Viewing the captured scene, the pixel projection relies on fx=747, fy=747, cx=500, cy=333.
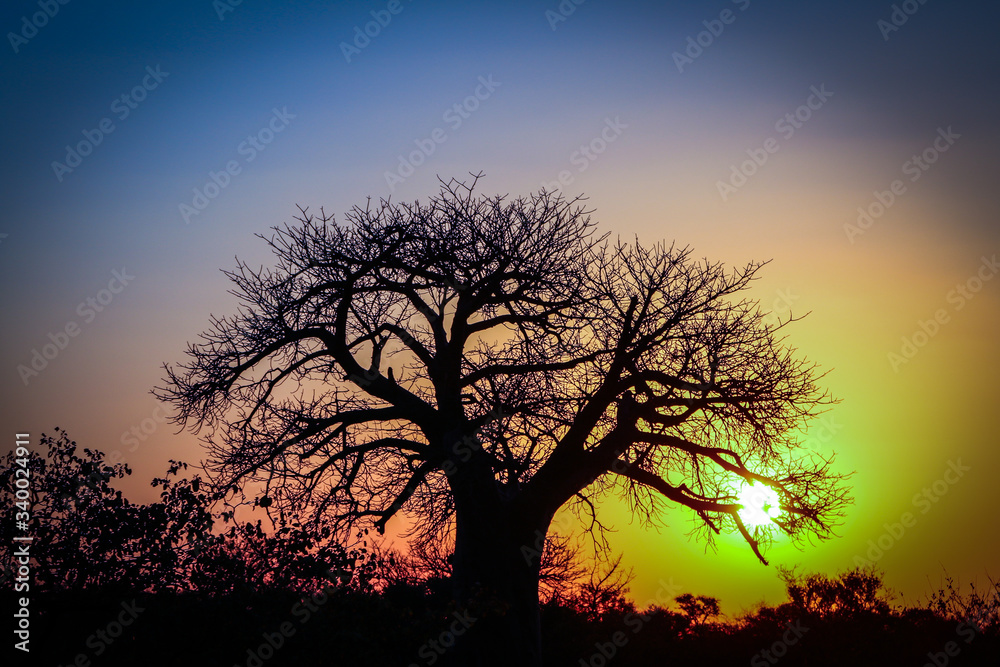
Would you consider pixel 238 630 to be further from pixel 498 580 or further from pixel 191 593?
pixel 498 580

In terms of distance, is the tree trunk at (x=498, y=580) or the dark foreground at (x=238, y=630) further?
the tree trunk at (x=498, y=580)

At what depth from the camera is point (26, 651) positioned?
718cm

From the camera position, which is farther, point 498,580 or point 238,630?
point 498,580

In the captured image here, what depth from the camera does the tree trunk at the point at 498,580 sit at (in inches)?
340

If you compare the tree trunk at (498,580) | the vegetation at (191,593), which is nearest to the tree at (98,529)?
the vegetation at (191,593)

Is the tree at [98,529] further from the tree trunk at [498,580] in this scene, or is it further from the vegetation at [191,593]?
the tree trunk at [498,580]

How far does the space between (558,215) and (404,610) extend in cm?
535

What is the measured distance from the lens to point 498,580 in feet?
29.5

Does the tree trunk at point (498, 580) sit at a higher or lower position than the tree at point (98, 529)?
lower

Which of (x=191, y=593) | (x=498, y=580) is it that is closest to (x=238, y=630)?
(x=191, y=593)

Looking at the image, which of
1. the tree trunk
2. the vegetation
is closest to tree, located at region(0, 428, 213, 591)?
the vegetation

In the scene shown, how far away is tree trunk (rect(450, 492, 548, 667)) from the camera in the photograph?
864cm

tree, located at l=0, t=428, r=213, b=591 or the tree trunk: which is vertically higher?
tree, located at l=0, t=428, r=213, b=591

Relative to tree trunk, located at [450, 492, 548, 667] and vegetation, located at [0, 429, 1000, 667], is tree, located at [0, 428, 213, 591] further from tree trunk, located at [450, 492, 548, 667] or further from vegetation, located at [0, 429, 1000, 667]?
tree trunk, located at [450, 492, 548, 667]
